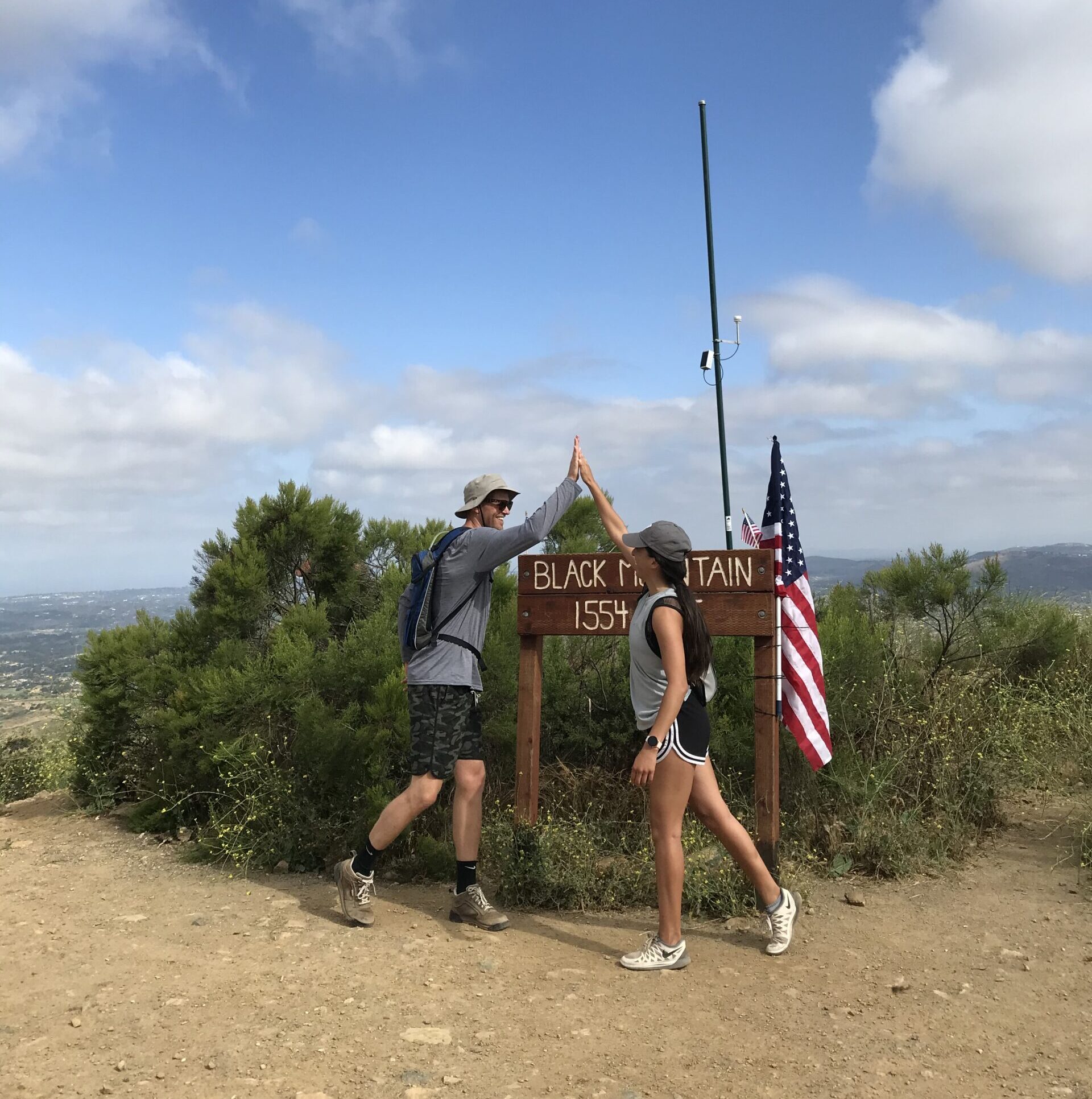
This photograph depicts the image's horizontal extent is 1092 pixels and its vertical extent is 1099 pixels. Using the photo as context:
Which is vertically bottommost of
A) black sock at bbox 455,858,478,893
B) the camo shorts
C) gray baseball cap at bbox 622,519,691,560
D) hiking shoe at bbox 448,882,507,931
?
hiking shoe at bbox 448,882,507,931

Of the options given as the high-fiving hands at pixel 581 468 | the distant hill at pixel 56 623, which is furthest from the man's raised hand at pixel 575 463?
the distant hill at pixel 56 623

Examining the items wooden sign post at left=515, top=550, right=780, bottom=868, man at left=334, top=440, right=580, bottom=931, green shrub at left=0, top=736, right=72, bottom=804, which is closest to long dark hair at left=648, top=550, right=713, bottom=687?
man at left=334, top=440, right=580, bottom=931

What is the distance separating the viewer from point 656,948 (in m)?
4.32

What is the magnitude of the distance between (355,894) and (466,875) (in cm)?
54

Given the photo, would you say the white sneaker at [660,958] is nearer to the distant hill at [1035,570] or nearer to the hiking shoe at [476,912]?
the hiking shoe at [476,912]

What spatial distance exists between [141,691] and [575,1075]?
4.98 meters

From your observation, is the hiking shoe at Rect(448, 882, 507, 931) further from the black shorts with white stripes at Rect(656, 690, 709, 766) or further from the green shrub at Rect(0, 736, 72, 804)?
the green shrub at Rect(0, 736, 72, 804)

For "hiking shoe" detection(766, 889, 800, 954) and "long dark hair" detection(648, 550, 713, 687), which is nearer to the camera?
"long dark hair" detection(648, 550, 713, 687)

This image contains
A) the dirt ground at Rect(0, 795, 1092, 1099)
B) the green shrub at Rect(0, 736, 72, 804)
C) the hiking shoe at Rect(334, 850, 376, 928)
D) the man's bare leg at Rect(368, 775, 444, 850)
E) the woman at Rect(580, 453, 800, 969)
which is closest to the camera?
the dirt ground at Rect(0, 795, 1092, 1099)

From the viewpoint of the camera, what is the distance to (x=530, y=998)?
13.3ft

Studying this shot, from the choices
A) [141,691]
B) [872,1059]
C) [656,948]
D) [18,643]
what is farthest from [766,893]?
[18,643]

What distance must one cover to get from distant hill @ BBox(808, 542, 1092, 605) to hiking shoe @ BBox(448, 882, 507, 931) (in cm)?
249

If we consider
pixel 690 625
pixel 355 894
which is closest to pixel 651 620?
pixel 690 625

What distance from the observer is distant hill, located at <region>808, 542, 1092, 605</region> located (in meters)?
9.35
